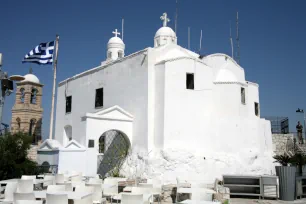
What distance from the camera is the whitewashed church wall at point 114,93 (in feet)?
59.8

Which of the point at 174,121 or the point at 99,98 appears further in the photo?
the point at 99,98

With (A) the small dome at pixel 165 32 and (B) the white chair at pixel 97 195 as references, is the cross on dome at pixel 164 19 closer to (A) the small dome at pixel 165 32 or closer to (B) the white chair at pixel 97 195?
(A) the small dome at pixel 165 32

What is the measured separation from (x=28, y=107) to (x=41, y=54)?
28.7 ft

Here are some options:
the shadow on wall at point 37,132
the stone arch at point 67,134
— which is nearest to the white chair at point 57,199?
the stone arch at point 67,134

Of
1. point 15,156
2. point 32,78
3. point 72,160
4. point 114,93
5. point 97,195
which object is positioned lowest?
point 97,195

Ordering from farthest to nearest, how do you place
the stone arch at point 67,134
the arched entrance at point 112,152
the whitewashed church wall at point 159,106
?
the stone arch at point 67,134, the arched entrance at point 112,152, the whitewashed church wall at point 159,106

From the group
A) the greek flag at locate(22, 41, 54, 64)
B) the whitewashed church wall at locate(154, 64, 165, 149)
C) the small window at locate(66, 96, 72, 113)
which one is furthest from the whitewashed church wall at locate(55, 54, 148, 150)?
the greek flag at locate(22, 41, 54, 64)

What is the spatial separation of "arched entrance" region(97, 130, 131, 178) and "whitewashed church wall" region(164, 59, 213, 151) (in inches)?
127

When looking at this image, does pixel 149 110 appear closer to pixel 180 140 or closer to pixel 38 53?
pixel 180 140

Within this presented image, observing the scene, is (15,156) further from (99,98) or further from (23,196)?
(99,98)

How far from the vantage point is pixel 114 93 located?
20.2m

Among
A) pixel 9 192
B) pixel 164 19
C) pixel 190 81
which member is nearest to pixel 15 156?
pixel 9 192

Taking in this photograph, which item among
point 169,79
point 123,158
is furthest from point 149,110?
point 123,158

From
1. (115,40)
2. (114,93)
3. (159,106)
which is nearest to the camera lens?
(159,106)
